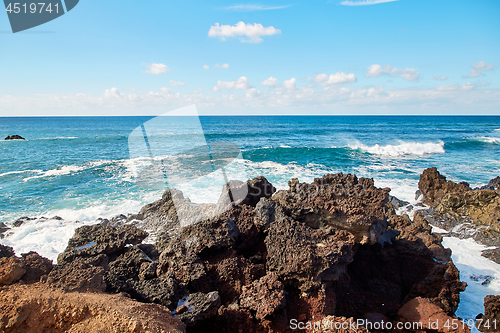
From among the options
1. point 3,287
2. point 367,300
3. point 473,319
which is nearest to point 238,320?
point 367,300

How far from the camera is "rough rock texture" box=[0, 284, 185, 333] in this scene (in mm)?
2158

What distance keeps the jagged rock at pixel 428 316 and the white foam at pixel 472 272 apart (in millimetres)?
1693

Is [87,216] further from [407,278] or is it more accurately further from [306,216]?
[407,278]

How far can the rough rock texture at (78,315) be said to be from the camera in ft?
7.08

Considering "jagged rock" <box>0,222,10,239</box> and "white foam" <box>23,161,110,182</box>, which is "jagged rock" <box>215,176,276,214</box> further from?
"white foam" <box>23,161,110,182</box>

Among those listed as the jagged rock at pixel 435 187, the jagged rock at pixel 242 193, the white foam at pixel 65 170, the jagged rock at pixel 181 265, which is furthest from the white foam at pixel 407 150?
the jagged rock at pixel 181 265

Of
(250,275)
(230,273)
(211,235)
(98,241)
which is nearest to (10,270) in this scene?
(98,241)

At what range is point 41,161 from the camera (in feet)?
63.1

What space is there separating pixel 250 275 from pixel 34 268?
8.46 feet

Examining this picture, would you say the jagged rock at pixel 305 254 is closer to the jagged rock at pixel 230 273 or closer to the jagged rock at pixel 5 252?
the jagged rock at pixel 230 273

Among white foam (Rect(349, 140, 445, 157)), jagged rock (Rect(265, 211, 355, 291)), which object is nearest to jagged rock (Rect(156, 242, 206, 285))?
jagged rock (Rect(265, 211, 355, 291))

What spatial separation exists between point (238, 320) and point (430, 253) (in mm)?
3596

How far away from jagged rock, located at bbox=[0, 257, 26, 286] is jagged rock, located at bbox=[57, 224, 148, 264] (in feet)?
3.01

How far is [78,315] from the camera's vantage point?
2299 mm
